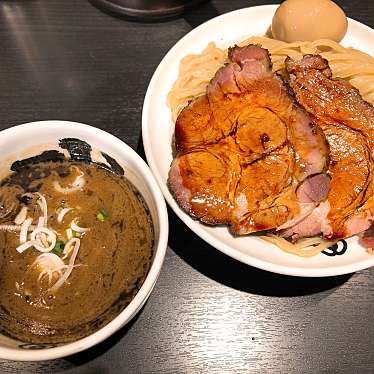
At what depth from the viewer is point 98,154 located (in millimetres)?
1601

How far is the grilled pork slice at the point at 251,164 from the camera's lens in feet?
5.48

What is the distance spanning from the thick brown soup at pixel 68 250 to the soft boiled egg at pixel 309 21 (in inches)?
43.4

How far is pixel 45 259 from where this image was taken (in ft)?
4.91

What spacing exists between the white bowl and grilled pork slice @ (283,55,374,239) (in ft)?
1.81

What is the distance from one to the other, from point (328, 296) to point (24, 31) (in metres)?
1.98

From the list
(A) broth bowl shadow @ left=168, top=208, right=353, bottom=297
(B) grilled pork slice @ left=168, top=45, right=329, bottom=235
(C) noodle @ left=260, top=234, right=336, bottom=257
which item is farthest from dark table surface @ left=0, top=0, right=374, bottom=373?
(B) grilled pork slice @ left=168, top=45, right=329, bottom=235

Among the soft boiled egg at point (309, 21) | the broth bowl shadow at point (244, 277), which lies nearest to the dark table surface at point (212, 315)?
the broth bowl shadow at point (244, 277)

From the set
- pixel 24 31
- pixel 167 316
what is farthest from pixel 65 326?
pixel 24 31

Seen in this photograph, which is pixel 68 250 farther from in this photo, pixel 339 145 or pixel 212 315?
pixel 339 145

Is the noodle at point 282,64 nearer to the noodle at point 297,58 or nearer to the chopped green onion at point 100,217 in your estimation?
the noodle at point 297,58

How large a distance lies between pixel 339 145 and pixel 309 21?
2.15ft

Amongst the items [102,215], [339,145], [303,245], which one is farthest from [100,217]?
[339,145]

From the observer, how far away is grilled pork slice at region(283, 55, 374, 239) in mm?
1724

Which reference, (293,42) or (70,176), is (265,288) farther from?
(293,42)
